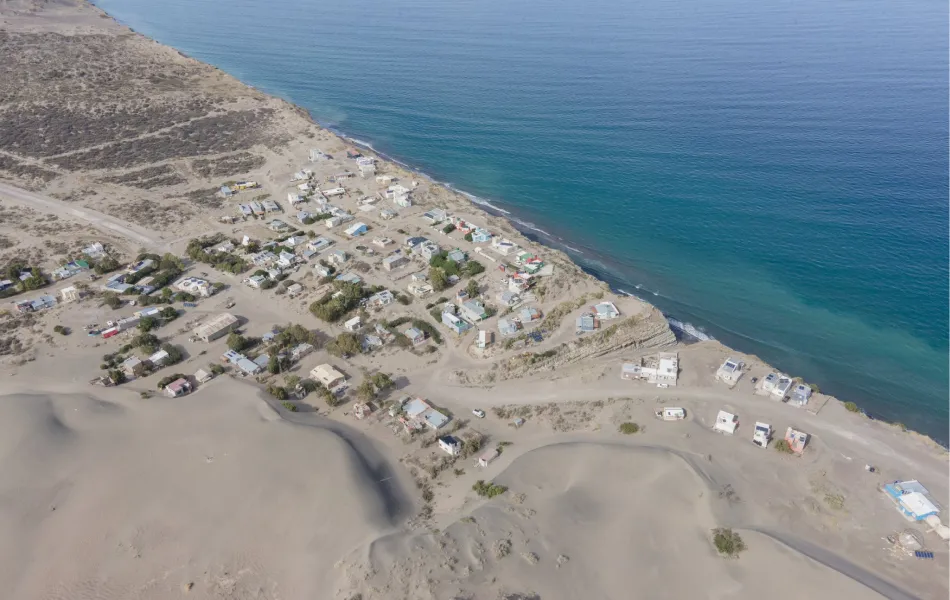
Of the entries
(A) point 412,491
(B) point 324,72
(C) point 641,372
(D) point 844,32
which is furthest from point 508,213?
(D) point 844,32

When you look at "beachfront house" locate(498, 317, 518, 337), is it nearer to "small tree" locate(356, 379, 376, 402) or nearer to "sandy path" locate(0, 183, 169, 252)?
"small tree" locate(356, 379, 376, 402)

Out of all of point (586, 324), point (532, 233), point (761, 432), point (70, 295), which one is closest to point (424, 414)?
point (586, 324)

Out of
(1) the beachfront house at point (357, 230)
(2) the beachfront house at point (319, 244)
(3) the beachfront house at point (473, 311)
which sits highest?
(3) the beachfront house at point (473, 311)

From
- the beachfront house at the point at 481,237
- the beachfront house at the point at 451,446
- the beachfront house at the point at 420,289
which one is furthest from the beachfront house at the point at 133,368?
the beachfront house at the point at 481,237

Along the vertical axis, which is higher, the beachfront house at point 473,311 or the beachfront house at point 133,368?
the beachfront house at point 473,311

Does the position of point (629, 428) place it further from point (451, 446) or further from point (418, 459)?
point (418, 459)

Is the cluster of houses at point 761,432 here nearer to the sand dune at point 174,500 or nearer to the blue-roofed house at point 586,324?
the blue-roofed house at point 586,324
